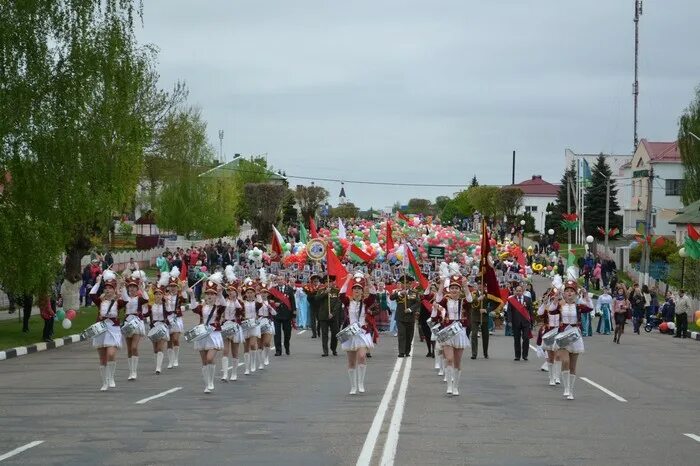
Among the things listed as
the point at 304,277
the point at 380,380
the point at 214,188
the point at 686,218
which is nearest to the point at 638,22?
the point at 686,218

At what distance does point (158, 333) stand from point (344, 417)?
27.5 feet

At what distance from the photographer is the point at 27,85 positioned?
2948 cm

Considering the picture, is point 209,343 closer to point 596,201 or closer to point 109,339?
point 109,339

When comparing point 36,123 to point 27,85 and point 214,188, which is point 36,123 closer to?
point 27,85

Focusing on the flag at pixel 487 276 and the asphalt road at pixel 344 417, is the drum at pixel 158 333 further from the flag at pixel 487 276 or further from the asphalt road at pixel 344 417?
the flag at pixel 487 276

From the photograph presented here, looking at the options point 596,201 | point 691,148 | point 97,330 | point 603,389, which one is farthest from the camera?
point 596,201

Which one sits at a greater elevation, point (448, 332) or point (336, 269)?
point (336, 269)

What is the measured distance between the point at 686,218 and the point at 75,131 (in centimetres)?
4628

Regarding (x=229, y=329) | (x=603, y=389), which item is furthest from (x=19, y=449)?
(x=603, y=389)

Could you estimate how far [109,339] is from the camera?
64.7 ft

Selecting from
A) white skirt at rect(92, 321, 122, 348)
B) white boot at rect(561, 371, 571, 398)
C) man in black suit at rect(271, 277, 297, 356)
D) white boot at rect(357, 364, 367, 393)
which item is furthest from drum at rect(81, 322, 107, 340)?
man in black suit at rect(271, 277, 297, 356)

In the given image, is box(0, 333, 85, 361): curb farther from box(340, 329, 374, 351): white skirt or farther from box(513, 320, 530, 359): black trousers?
box(513, 320, 530, 359): black trousers

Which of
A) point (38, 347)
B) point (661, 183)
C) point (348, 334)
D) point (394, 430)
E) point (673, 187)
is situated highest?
point (661, 183)

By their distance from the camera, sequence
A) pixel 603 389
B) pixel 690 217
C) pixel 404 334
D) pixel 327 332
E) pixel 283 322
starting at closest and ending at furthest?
pixel 603 389
pixel 404 334
pixel 327 332
pixel 283 322
pixel 690 217
